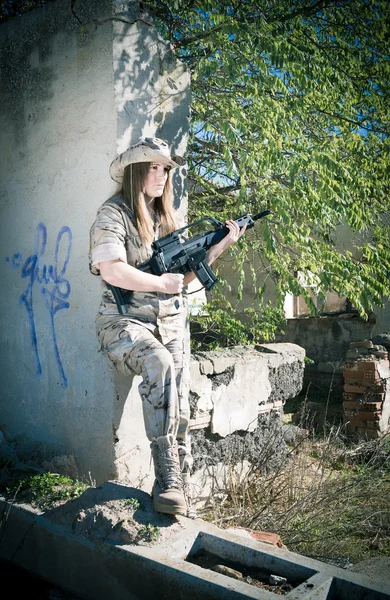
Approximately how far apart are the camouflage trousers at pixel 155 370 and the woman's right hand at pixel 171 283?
246 millimetres

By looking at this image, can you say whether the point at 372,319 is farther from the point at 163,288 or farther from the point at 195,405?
the point at 163,288

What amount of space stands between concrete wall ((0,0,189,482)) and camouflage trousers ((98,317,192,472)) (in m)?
0.39

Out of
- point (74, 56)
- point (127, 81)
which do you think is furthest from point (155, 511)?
point (74, 56)

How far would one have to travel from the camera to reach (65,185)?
3.34 meters

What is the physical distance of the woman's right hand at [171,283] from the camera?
271 cm

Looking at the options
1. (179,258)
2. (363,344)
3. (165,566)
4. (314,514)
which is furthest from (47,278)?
(363,344)

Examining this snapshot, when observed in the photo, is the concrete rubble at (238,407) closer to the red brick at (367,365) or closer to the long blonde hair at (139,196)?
the long blonde hair at (139,196)

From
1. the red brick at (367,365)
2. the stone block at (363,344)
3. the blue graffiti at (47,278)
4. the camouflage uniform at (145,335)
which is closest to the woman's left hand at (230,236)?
the camouflage uniform at (145,335)

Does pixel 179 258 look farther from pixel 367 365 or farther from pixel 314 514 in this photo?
pixel 367 365

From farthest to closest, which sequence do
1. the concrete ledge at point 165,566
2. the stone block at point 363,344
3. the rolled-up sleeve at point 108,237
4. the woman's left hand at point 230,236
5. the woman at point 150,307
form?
the stone block at point 363,344 < the woman's left hand at point 230,236 < the rolled-up sleeve at point 108,237 < the woman at point 150,307 < the concrete ledge at point 165,566

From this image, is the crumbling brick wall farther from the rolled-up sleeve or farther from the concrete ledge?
the rolled-up sleeve

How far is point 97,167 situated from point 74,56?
70 cm

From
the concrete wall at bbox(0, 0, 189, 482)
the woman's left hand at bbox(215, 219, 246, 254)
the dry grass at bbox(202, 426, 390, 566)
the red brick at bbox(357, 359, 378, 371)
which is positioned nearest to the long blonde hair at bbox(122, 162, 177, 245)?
the concrete wall at bbox(0, 0, 189, 482)

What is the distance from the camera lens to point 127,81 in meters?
3.17
